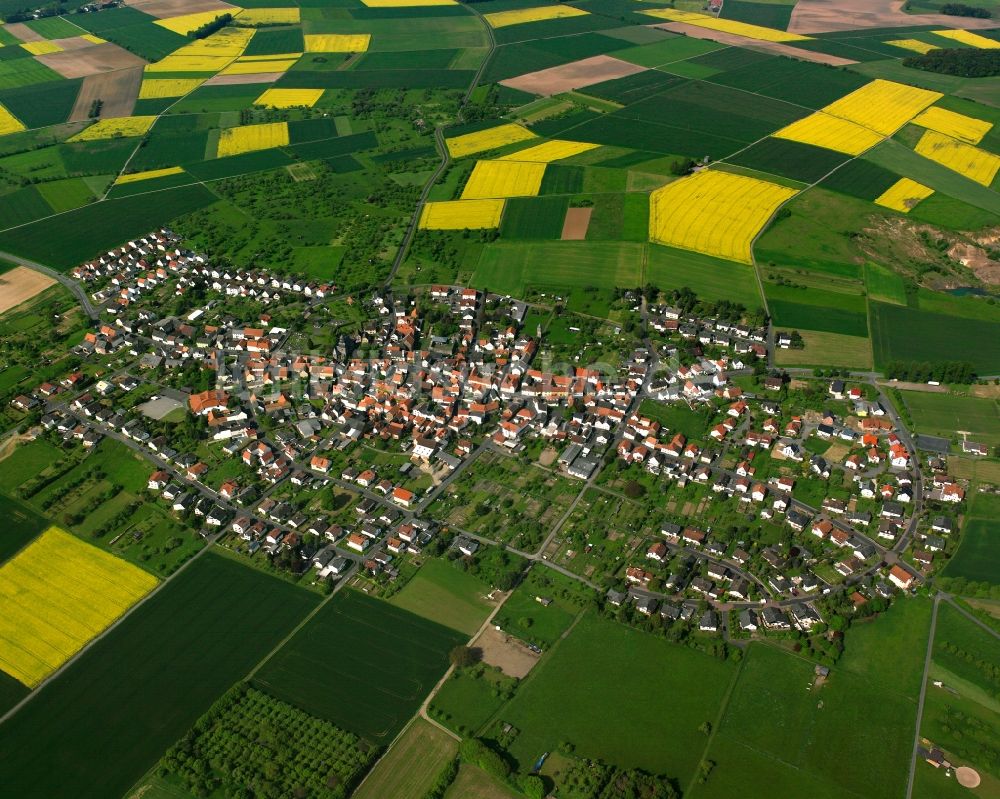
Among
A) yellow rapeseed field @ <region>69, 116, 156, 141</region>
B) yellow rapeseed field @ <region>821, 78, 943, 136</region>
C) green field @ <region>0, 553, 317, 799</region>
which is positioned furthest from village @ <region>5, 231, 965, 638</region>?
yellow rapeseed field @ <region>821, 78, 943, 136</region>

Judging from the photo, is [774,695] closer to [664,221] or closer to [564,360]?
[564,360]

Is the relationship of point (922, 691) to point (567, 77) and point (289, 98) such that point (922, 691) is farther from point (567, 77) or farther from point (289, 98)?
point (289, 98)

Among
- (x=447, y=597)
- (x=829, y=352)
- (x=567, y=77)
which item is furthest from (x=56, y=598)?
(x=567, y=77)

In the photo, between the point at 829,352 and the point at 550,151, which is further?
the point at 550,151

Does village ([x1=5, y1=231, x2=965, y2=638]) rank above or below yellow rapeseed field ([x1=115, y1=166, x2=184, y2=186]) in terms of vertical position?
above

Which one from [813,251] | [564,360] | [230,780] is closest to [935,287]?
[813,251]

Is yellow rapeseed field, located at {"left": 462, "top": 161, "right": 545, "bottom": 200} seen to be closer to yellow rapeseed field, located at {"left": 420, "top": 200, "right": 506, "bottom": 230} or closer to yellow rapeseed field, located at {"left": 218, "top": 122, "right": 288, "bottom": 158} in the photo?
yellow rapeseed field, located at {"left": 420, "top": 200, "right": 506, "bottom": 230}
